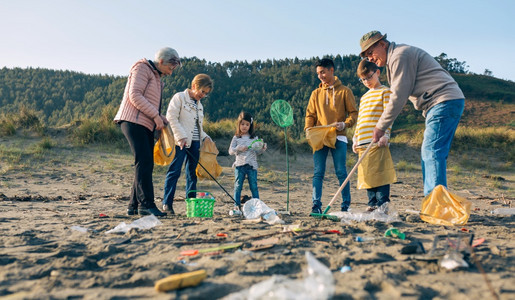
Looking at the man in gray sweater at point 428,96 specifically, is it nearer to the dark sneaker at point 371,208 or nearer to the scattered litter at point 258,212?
the dark sneaker at point 371,208

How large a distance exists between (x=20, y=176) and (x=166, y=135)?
498 cm

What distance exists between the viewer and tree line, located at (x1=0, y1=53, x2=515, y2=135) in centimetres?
2766

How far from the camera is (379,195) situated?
13.9ft

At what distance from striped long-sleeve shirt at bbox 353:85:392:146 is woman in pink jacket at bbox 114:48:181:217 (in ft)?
7.34

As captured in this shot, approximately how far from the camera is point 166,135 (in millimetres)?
4273

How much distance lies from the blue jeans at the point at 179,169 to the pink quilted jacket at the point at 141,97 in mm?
510

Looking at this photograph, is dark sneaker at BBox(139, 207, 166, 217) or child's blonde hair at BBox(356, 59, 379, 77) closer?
dark sneaker at BBox(139, 207, 166, 217)

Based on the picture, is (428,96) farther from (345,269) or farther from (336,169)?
(345,269)

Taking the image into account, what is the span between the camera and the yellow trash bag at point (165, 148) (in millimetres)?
4254

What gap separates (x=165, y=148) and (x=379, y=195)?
246 centimetres

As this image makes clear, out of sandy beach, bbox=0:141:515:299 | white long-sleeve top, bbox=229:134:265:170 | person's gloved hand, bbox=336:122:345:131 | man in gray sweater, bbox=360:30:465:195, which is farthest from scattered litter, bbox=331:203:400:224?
white long-sleeve top, bbox=229:134:265:170

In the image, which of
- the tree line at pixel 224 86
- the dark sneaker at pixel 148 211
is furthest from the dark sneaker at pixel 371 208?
the tree line at pixel 224 86

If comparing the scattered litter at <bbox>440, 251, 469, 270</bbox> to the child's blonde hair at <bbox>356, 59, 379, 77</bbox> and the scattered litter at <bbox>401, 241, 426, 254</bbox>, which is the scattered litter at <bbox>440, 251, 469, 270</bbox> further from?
the child's blonde hair at <bbox>356, 59, 379, 77</bbox>

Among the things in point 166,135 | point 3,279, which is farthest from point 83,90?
point 3,279
